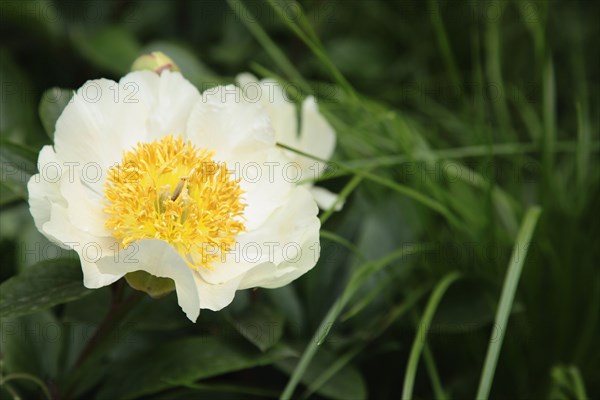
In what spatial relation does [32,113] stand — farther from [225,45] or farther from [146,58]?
[146,58]

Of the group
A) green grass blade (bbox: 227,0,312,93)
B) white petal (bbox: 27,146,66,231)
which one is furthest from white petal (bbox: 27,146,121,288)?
green grass blade (bbox: 227,0,312,93)

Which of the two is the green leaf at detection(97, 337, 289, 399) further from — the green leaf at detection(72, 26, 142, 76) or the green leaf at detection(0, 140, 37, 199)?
the green leaf at detection(72, 26, 142, 76)

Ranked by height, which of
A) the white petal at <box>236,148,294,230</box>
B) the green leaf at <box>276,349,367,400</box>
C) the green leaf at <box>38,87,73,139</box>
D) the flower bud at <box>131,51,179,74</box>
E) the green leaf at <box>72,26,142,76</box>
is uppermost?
the flower bud at <box>131,51,179,74</box>

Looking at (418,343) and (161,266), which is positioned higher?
(161,266)

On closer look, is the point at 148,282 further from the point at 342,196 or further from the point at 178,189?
the point at 342,196

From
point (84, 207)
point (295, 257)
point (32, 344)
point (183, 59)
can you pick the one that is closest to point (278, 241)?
point (295, 257)

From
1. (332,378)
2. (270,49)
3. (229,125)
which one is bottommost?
(332,378)

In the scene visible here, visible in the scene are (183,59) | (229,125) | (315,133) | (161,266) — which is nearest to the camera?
(161,266)
